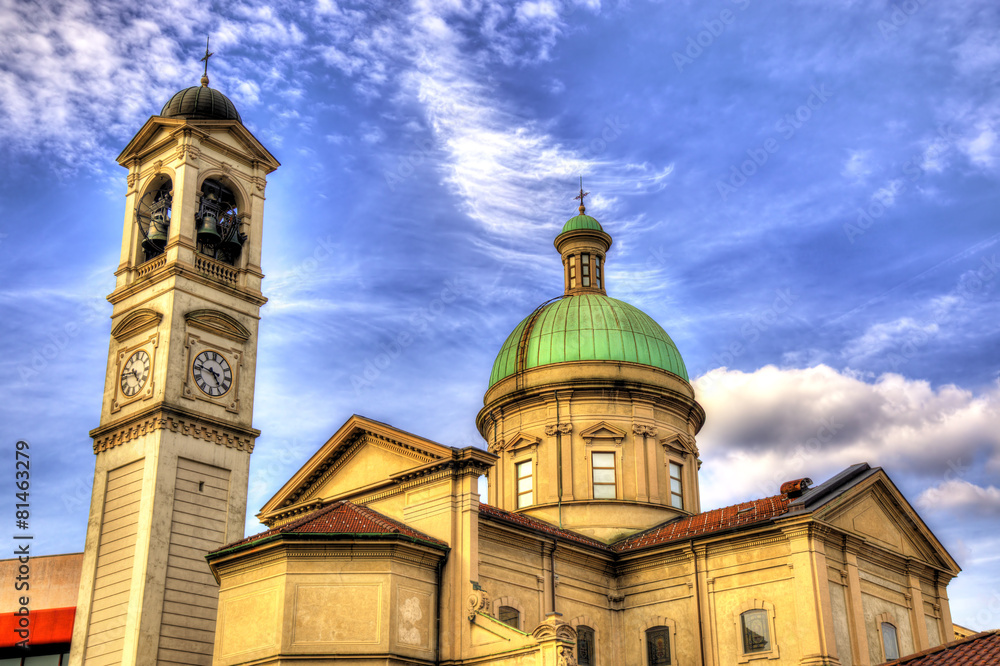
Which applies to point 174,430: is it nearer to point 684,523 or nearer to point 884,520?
point 684,523

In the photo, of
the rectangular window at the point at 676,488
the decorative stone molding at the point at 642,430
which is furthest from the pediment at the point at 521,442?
the rectangular window at the point at 676,488

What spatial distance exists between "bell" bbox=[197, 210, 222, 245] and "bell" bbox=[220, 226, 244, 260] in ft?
1.31

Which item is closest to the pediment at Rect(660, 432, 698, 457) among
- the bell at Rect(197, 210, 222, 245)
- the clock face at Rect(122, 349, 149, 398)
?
the bell at Rect(197, 210, 222, 245)

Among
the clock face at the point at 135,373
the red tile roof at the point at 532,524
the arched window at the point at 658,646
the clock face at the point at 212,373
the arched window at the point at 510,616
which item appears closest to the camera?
the arched window at the point at 510,616

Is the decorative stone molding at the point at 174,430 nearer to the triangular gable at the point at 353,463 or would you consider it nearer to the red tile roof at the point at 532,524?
the triangular gable at the point at 353,463

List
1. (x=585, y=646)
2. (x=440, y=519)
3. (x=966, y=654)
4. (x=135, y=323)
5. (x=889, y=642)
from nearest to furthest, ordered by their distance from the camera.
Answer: (x=966, y=654) < (x=440, y=519) < (x=889, y=642) < (x=585, y=646) < (x=135, y=323)

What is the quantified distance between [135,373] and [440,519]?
44.7 feet

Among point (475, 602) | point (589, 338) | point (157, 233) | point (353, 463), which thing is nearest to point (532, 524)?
point (475, 602)

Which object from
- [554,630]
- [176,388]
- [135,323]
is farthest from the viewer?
[135,323]

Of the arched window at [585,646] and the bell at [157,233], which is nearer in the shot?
the arched window at [585,646]

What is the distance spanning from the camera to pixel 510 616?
32.0 m

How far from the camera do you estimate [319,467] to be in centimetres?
3588

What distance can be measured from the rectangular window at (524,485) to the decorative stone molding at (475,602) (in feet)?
38.5

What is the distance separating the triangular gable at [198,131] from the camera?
1615 inches
